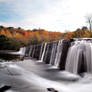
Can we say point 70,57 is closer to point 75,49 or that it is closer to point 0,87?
point 75,49

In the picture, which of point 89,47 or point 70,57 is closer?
point 89,47

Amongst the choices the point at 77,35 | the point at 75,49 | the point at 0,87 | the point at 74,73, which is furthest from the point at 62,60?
the point at 77,35

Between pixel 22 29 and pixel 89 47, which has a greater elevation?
pixel 22 29

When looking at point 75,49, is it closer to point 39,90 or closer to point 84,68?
point 84,68

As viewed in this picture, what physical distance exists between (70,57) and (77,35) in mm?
39367

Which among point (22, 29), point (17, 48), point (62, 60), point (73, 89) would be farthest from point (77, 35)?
point (22, 29)

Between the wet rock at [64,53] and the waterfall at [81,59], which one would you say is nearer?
the waterfall at [81,59]

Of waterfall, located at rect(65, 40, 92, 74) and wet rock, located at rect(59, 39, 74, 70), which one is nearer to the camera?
waterfall, located at rect(65, 40, 92, 74)

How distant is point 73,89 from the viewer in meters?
5.96

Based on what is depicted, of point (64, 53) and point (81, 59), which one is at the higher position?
point (64, 53)

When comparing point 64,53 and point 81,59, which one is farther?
point 64,53

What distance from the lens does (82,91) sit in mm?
5750

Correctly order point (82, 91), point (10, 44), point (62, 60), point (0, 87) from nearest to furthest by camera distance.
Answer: point (0, 87), point (82, 91), point (62, 60), point (10, 44)

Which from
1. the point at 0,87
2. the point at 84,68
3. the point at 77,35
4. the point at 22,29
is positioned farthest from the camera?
the point at 22,29
